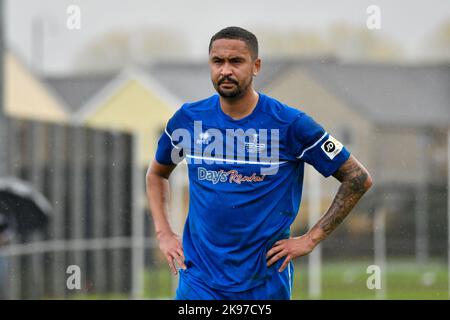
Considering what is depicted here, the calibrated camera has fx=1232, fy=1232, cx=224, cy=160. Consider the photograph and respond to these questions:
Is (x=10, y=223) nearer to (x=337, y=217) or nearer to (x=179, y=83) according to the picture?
(x=337, y=217)

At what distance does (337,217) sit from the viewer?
5.83 m

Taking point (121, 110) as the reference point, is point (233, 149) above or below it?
below

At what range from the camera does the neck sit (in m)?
5.68

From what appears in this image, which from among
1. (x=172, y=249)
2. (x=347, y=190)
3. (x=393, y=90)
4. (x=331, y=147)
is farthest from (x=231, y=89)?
(x=393, y=90)

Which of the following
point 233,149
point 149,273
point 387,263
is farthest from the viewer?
point 387,263

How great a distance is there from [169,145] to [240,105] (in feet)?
1.77

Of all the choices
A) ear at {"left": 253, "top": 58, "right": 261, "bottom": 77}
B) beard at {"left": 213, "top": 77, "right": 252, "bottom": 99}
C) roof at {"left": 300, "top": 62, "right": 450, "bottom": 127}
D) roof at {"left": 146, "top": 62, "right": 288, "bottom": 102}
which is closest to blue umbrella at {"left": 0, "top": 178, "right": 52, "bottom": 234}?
roof at {"left": 146, "top": 62, "right": 288, "bottom": 102}

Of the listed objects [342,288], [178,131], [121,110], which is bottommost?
[342,288]

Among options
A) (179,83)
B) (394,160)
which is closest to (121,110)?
(179,83)

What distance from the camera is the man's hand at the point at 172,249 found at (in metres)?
5.91

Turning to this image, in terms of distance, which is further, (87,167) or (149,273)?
(149,273)

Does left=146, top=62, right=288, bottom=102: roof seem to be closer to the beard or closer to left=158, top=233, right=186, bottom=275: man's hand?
left=158, top=233, right=186, bottom=275: man's hand

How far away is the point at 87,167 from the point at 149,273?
311 cm

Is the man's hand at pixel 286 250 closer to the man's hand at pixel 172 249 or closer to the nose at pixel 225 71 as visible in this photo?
the man's hand at pixel 172 249
